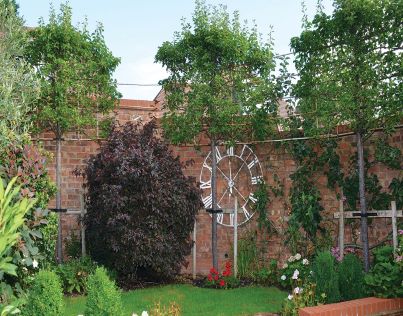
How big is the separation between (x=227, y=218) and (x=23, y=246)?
19.3ft

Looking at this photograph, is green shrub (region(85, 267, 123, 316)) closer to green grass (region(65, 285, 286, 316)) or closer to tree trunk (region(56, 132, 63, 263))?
green grass (region(65, 285, 286, 316))

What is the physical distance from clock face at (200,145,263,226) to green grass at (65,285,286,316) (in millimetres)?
1697

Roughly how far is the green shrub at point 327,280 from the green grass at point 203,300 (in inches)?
31.0

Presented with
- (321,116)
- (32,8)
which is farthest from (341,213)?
(32,8)

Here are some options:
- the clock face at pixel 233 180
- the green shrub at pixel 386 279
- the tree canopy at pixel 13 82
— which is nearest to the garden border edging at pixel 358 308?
→ the green shrub at pixel 386 279

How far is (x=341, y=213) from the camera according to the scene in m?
9.76

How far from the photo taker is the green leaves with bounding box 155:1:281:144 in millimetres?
10719

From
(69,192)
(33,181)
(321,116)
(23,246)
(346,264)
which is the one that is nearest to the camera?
(23,246)

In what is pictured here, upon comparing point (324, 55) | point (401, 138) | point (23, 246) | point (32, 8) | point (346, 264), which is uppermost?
point (32, 8)

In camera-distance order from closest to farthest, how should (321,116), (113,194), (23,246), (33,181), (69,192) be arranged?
(23,246), (33,181), (321,116), (113,194), (69,192)

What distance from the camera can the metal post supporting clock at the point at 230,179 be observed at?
1138cm

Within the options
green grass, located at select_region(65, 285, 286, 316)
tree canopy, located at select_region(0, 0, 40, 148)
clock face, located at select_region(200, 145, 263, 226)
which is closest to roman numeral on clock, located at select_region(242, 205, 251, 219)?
clock face, located at select_region(200, 145, 263, 226)

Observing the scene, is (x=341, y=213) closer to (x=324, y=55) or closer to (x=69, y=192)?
(x=324, y=55)

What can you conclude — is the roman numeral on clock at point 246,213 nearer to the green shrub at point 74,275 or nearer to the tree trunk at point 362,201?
the tree trunk at point 362,201
